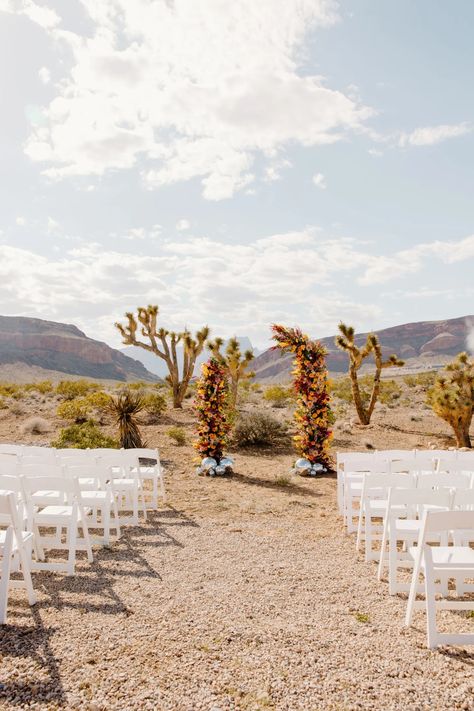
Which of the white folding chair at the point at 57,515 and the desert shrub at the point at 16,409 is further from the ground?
the desert shrub at the point at 16,409

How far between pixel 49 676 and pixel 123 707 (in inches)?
23.7

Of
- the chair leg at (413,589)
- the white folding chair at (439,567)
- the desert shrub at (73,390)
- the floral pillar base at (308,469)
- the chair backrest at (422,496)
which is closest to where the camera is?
the white folding chair at (439,567)

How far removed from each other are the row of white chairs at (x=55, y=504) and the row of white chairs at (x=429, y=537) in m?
3.16

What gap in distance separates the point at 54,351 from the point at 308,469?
8986 cm

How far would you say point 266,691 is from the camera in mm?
2922

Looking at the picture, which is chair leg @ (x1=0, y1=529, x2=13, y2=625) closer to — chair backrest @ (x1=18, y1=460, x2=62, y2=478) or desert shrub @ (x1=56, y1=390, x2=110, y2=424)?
chair backrest @ (x1=18, y1=460, x2=62, y2=478)

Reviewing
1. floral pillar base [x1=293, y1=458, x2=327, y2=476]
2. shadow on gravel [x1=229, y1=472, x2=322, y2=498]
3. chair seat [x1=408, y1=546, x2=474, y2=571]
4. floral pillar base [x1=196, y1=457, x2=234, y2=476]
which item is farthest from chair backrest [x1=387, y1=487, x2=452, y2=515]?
floral pillar base [x1=196, y1=457, x2=234, y2=476]

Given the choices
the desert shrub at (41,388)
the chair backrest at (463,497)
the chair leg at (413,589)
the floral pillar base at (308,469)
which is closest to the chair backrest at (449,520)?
the chair leg at (413,589)

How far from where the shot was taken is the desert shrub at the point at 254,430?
15.7 metres

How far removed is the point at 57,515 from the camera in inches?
215

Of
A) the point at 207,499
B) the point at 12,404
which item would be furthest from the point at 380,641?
the point at 12,404

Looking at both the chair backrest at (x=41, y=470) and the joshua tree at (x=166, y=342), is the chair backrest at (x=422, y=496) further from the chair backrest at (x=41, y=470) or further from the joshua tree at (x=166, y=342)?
the joshua tree at (x=166, y=342)

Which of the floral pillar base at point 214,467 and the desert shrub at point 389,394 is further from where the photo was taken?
the desert shrub at point 389,394

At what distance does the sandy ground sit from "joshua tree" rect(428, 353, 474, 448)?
393 inches
